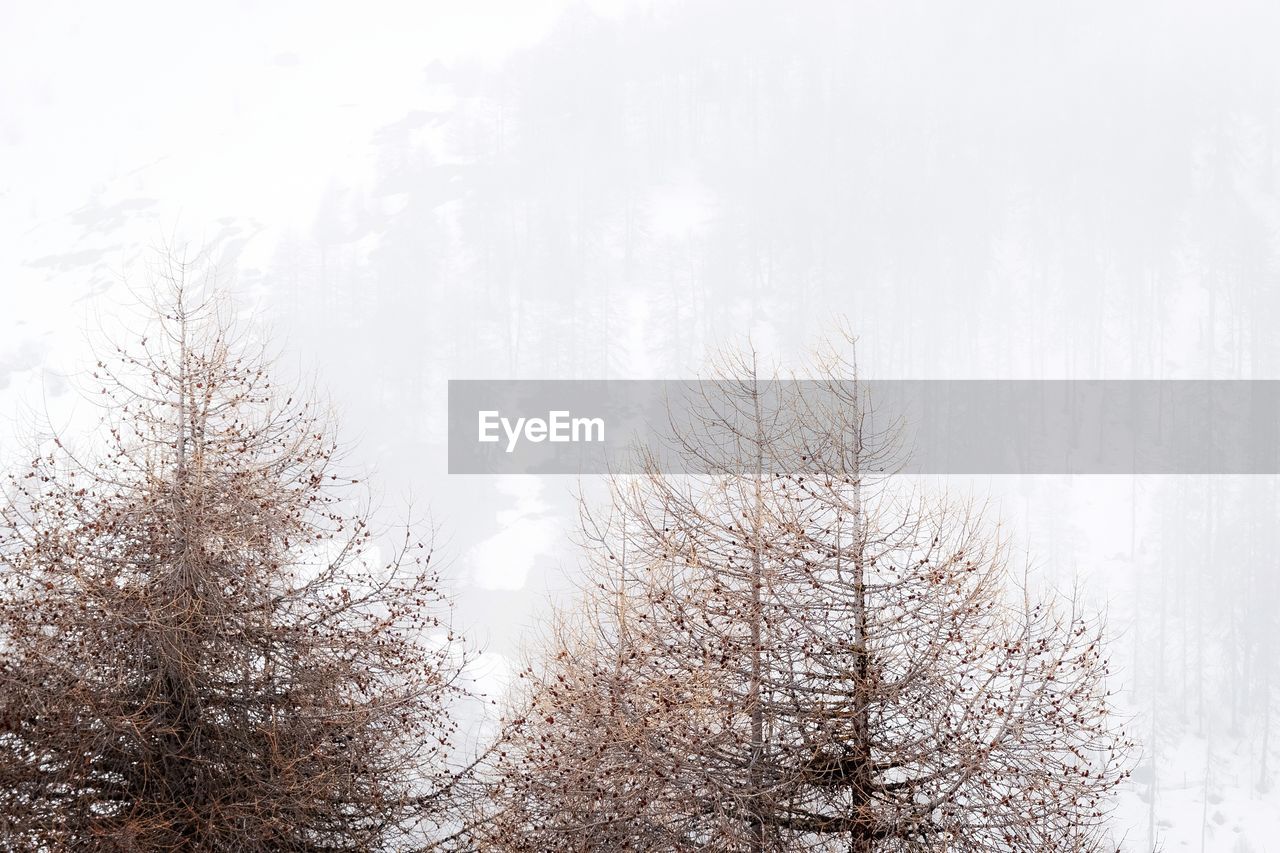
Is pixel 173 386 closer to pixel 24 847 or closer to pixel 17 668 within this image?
pixel 17 668

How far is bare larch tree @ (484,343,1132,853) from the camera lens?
8.29 m

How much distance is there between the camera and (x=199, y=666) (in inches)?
344

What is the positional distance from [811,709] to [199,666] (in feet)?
17.6

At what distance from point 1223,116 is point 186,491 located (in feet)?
696

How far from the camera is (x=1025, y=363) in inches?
4798

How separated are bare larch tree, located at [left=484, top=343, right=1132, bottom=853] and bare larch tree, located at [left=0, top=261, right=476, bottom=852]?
5.34ft

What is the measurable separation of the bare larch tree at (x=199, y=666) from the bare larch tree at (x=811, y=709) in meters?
1.63

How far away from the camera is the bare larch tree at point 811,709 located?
829 centimetres

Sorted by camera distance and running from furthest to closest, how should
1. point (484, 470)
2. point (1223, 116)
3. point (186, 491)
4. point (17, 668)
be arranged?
1. point (1223, 116)
2. point (484, 470)
3. point (186, 491)
4. point (17, 668)

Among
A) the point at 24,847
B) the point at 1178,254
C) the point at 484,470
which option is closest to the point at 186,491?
the point at 24,847

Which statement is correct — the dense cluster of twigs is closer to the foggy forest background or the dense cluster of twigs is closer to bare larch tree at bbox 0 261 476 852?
bare larch tree at bbox 0 261 476 852

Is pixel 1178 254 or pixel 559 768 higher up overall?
pixel 1178 254

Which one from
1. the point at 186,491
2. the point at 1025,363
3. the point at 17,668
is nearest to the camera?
the point at 17,668

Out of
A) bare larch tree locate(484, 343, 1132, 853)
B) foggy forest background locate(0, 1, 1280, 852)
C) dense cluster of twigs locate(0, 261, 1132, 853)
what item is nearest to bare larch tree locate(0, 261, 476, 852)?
dense cluster of twigs locate(0, 261, 1132, 853)
